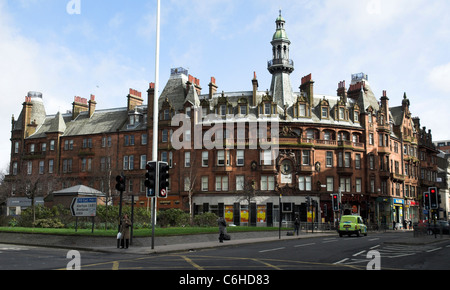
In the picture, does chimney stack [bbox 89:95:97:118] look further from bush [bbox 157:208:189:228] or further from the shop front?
bush [bbox 157:208:189:228]

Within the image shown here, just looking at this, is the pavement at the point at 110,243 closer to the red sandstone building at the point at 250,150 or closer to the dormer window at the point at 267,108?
the red sandstone building at the point at 250,150

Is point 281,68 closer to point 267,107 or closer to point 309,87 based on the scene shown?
point 309,87

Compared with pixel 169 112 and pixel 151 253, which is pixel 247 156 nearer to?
pixel 169 112

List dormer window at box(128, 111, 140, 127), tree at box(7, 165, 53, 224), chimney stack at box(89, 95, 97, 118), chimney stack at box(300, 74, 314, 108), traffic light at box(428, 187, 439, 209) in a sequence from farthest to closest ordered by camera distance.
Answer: chimney stack at box(89, 95, 97, 118) < dormer window at box(128, 111, 140, 127) < chimney stack at box(300, 74, 314, 108) < tree at box(7, 165, 53, 224) < traffic light at box(428, 187, 439, 209)

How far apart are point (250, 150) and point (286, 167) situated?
496 cm

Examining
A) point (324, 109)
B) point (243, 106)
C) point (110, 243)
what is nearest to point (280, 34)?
point (324, 109)

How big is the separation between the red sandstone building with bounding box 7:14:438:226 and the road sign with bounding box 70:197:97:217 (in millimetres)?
29323

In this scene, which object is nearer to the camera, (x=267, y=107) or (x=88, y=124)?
(x=267, y=107)

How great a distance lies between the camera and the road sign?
1012 inches

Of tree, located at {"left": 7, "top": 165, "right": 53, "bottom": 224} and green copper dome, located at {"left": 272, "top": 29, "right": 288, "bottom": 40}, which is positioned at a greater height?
green copper dome, located at {"left": 272, "top": 29, "right": 288, "bottom": 40}

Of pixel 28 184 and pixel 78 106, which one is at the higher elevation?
pixel 78 106

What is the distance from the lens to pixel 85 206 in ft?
85.2

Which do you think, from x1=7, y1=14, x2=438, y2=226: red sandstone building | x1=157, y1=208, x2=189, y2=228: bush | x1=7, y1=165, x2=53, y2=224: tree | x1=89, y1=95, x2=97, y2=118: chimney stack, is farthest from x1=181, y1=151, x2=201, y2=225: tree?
x1=157, y1=208, x2=189, y2=228: bush

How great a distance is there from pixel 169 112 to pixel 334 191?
2368 centimetres
